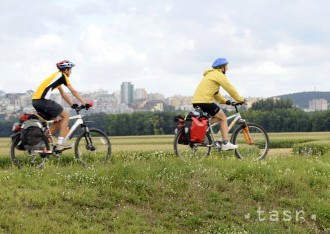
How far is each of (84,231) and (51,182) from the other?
2.20m

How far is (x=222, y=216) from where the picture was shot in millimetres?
9117

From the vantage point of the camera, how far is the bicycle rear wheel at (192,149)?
41.1 ft

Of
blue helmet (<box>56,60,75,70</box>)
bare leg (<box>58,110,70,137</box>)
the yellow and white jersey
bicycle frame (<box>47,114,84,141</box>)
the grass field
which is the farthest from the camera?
bicycle frame (<box>47,114,84,141</box>)

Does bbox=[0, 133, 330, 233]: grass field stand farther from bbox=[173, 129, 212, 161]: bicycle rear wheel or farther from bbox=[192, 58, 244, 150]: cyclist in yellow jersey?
bbox=[192, 58, 244, 150]: cyclist in yellow jersey

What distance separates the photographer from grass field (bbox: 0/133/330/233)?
8.40m

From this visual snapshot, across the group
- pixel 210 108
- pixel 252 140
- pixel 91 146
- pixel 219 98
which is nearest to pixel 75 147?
pixel 91 146

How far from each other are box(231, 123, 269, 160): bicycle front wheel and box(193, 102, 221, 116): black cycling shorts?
1.09m

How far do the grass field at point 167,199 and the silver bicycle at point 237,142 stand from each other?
1.15 meters

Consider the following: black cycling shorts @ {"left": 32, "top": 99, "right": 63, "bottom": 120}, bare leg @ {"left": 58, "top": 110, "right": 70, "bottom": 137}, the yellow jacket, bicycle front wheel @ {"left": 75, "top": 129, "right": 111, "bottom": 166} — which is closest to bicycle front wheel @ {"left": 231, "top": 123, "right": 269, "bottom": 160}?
the yellow jacket

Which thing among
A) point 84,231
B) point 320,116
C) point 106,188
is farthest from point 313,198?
point 320,116

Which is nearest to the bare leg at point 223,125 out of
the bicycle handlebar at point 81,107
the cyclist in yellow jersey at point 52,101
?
the bicycle handlebar at point 81,107

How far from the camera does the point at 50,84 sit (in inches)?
460

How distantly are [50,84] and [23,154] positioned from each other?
1.94 metres

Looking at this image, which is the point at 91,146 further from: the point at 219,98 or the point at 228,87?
the point at 228,87
